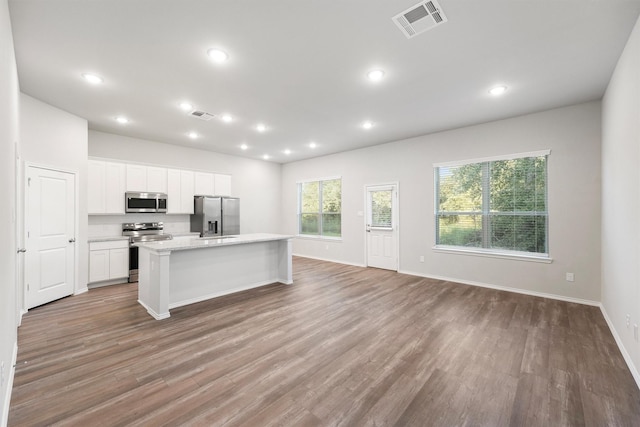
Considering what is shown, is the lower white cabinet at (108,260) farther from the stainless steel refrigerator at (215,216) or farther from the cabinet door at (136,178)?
the stainless steel refrigerator at (215,216)

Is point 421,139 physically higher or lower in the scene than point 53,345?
higher

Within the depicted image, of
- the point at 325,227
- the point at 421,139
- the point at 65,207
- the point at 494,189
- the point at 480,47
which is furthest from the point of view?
the point at 325,227

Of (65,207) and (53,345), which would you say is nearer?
(53,345)

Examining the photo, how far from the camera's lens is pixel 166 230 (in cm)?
630

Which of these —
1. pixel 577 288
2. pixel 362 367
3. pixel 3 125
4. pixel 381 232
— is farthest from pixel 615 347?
pixel 3 125

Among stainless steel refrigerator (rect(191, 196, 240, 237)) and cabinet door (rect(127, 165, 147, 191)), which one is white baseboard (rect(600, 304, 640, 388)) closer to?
stainless steel refrigerator (rect(191, 196, 240, 237))

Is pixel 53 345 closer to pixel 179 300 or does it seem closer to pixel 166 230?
pixel 179 300

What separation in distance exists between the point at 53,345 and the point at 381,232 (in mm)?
5533

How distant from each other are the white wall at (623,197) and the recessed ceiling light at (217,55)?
3583mm

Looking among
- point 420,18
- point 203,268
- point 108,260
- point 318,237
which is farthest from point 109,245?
point 420,18

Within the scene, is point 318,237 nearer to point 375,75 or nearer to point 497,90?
point 375,75

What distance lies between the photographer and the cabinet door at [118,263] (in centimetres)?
504

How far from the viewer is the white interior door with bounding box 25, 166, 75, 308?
12.4ft

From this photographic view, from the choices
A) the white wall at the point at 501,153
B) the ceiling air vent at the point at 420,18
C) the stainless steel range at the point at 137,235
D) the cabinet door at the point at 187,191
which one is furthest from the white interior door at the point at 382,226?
the stainless steel range at the point at 137,235
